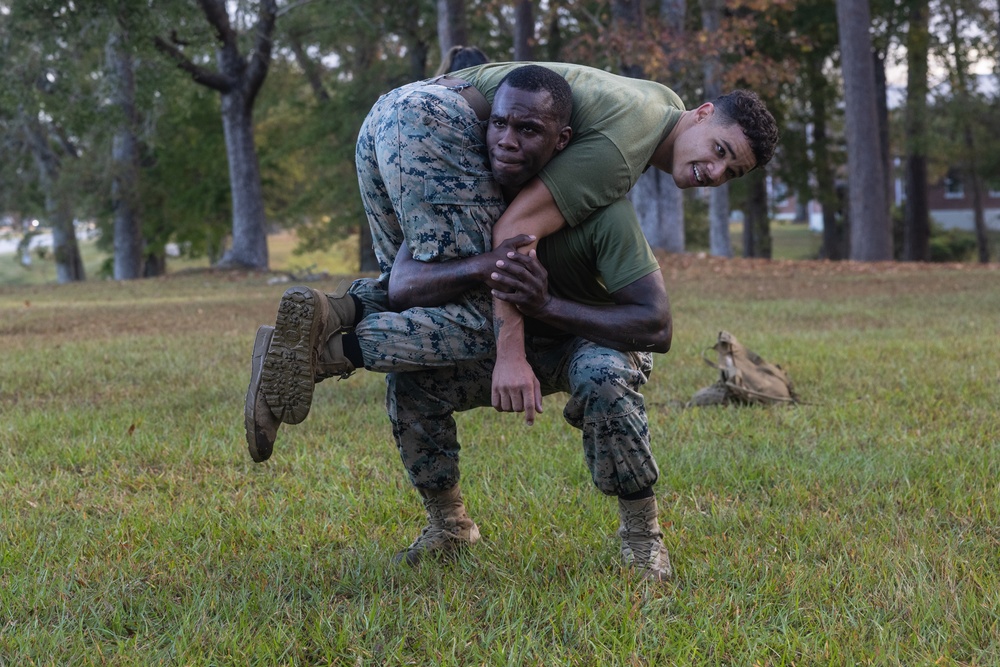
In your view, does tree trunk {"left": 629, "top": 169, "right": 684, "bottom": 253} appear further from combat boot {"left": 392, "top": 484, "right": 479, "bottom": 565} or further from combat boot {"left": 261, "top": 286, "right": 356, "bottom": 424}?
combat boot {"left": 261, "top": 286, "right": 356, "bottom": 424}

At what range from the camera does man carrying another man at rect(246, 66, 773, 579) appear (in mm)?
3168

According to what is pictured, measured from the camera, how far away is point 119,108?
21.1 meters

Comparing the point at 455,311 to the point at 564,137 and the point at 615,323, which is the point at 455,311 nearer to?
the point at 615,323

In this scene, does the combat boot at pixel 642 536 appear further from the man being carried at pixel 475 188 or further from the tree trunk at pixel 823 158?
the tree trunk at pixel 823 158

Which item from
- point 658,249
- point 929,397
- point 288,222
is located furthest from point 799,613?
point 288,222

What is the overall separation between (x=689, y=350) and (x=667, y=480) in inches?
159

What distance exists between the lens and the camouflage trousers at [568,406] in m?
3.23

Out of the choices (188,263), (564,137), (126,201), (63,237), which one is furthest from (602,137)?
(188,263)

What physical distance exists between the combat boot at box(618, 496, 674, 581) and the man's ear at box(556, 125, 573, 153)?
1.19m

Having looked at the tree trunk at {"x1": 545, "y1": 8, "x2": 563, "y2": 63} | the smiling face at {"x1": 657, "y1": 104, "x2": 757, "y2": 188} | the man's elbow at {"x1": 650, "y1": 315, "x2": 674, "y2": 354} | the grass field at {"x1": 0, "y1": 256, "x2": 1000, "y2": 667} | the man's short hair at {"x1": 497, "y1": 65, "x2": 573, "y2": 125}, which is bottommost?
the grass field at {"x1": 0, "y1": 256, "x2": 1000, "y2": 667}

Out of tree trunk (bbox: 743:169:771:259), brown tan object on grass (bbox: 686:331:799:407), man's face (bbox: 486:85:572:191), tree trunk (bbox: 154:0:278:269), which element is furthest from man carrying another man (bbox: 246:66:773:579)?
tree trunk (bbox: 743:169:771:259)

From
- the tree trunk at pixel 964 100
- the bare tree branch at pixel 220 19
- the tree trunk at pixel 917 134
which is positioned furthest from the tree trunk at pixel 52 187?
the tree trunk at pixel 964 100

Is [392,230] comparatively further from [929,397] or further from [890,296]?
[890,296]

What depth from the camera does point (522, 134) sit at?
10.3 feet
